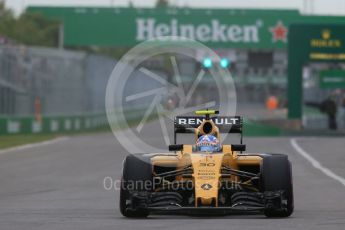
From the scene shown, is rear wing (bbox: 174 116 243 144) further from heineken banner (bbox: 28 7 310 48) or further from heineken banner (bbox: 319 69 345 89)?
heineken banner (bbox: 28 7 310 48)

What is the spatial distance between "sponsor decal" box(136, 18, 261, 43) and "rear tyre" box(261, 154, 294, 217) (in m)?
39.6

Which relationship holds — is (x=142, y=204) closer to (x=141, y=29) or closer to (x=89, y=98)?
(x=89, y=98)

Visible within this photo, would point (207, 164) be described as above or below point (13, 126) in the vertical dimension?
above

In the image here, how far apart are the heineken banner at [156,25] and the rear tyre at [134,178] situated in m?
39.5

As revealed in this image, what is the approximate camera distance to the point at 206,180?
13008 mm

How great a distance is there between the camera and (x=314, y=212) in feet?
45.5

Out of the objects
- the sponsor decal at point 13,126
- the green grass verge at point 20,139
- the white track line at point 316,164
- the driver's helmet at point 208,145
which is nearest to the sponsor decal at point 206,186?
the driver's helmet at point 208,145

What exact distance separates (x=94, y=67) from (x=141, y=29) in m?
3.80

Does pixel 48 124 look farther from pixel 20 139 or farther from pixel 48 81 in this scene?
pixel 20 139

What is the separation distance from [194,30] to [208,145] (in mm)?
40042

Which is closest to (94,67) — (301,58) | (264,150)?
(301,58)

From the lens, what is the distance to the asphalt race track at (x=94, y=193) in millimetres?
12203
